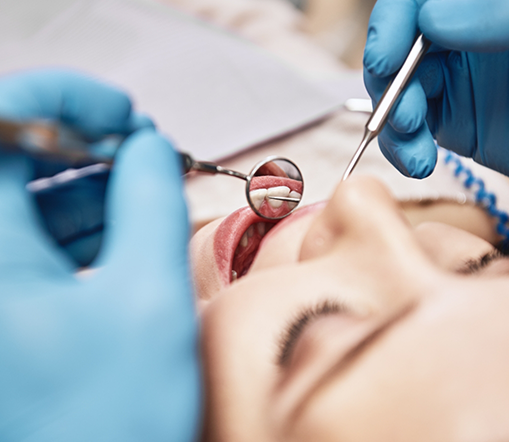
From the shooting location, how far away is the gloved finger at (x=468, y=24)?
0.68 metres

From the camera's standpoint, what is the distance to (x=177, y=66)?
1.32m

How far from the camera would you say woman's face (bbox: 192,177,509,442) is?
0.41 metres

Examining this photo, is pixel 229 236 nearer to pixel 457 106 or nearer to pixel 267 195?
pixel 267 195

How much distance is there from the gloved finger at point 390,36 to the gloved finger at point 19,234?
63 centimetres

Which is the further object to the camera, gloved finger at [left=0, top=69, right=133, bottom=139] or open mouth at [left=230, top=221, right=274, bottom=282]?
open mouth at [left=230, top=221, right=274, bottom=282]

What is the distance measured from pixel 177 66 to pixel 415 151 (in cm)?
85

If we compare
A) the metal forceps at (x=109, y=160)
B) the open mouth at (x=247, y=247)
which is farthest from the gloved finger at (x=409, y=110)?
the open mouth at (x=247, y=247)

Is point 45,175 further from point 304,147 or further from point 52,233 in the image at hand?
point 304,147

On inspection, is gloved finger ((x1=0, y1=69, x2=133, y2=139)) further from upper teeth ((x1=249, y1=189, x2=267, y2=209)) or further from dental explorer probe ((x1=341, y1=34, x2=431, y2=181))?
dental explorer probe ((x1=341, y1=34, x2=431, y2=181))

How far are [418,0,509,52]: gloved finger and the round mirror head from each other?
0.37 meters

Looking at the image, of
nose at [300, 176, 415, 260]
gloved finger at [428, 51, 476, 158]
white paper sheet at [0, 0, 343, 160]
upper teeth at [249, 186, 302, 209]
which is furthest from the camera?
white paper sheet at [0, 0, 343, 160]

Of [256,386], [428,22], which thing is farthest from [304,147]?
[256,386]

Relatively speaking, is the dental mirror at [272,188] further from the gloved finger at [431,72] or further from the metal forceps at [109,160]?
the gloved finger at [431,72]

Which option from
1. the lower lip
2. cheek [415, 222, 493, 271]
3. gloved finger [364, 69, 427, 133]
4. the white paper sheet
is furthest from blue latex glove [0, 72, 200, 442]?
the white paper sheet
